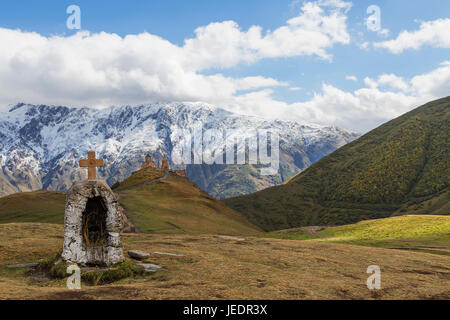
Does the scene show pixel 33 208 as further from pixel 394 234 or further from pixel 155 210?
pixel 394 234

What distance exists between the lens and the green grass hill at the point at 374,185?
434ft

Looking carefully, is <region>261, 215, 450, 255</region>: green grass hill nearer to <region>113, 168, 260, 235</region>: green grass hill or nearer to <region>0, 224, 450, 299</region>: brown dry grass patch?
<region>113, 168, 260, 235</region>: green grass hill

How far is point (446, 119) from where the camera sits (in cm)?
17512

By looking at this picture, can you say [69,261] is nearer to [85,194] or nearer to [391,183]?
[85,194]

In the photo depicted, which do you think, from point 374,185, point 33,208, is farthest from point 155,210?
point 374,185

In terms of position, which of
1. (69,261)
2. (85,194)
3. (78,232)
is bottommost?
(69,261)

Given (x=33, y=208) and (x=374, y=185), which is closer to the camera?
(x=33, y=208)

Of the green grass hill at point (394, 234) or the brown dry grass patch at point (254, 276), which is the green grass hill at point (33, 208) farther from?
the green grass hill at point (394, 234)

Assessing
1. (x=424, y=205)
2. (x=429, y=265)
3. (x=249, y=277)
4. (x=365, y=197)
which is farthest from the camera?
(x=365, y=197)

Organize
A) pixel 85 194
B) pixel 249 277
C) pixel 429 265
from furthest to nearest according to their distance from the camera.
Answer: pixel 429 265
pixel 85 194
pixel 249 277

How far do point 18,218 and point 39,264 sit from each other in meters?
54.7

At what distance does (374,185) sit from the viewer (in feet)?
482

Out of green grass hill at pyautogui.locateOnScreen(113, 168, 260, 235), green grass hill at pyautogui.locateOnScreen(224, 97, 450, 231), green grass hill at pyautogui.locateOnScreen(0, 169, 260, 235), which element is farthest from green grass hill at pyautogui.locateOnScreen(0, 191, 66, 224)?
green grass hill at pyautogui.locateOnScreen(224, 97, 450, 231)
